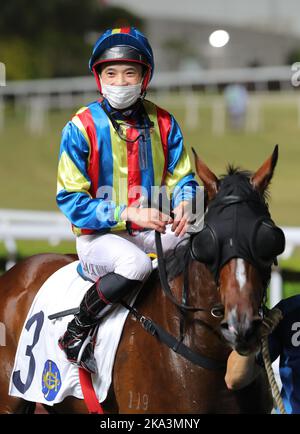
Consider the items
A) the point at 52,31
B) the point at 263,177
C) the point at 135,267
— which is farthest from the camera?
the point at 52,31

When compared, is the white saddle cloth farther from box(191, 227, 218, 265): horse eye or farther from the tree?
the tree

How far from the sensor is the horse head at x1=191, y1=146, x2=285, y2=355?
306 cm

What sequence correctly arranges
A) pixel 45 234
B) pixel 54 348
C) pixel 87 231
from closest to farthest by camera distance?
pixel 87 231 → pixel 54 348 → pixel 45 234

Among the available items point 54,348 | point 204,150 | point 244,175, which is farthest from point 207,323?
point 204,150

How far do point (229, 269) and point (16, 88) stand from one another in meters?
19.8

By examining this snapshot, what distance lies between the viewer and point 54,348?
401 cm

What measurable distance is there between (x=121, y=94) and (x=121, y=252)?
2.24 ft

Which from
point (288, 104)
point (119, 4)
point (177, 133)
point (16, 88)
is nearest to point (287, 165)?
point (288, 104)

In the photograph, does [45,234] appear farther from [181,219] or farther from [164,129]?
[181,219]

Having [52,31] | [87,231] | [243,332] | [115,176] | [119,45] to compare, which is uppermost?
[52,31]

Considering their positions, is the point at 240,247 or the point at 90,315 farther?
the point at 90,315

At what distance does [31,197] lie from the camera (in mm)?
17375

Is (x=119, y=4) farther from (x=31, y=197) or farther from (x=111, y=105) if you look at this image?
(x=111, y=105)
